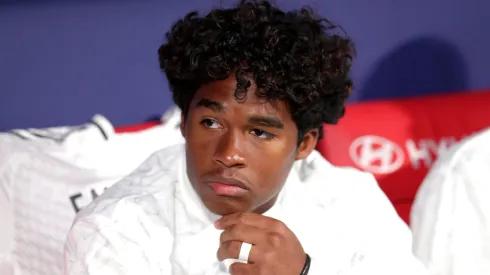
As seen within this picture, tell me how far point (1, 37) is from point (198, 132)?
0.68 meters

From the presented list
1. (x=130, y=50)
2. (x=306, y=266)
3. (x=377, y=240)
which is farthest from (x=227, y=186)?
(x=130, y=50)

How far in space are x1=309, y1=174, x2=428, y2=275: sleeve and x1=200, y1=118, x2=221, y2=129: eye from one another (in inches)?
10.2

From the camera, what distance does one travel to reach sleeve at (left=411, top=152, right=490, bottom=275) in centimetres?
139

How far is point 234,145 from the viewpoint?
98cm

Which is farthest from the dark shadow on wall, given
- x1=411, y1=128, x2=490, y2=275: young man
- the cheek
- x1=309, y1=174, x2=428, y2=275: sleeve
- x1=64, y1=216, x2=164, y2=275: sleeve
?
x1=64, y1=216, x2=164, y2=275: sleeve

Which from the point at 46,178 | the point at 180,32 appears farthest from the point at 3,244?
the point at 180,32

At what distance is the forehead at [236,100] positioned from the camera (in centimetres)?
99

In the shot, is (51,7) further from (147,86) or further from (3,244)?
(3,244)

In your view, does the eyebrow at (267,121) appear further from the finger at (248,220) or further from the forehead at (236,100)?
the finger at (248,220)

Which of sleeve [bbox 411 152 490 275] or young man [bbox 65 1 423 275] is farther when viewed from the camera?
sleeve [bbox 411 152 490 275]

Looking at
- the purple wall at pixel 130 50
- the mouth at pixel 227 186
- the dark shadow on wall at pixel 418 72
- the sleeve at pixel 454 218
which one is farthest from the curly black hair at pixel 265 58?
the dark shadow on wall at pixel 418 72

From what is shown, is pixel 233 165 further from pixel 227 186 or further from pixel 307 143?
pixel 307 143

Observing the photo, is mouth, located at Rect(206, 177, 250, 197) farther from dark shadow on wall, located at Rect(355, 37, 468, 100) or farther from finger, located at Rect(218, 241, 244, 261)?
dark shadow on wall, located at Rect(355, 37, 468, 100)

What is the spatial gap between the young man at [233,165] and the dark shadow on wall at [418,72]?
74cm
